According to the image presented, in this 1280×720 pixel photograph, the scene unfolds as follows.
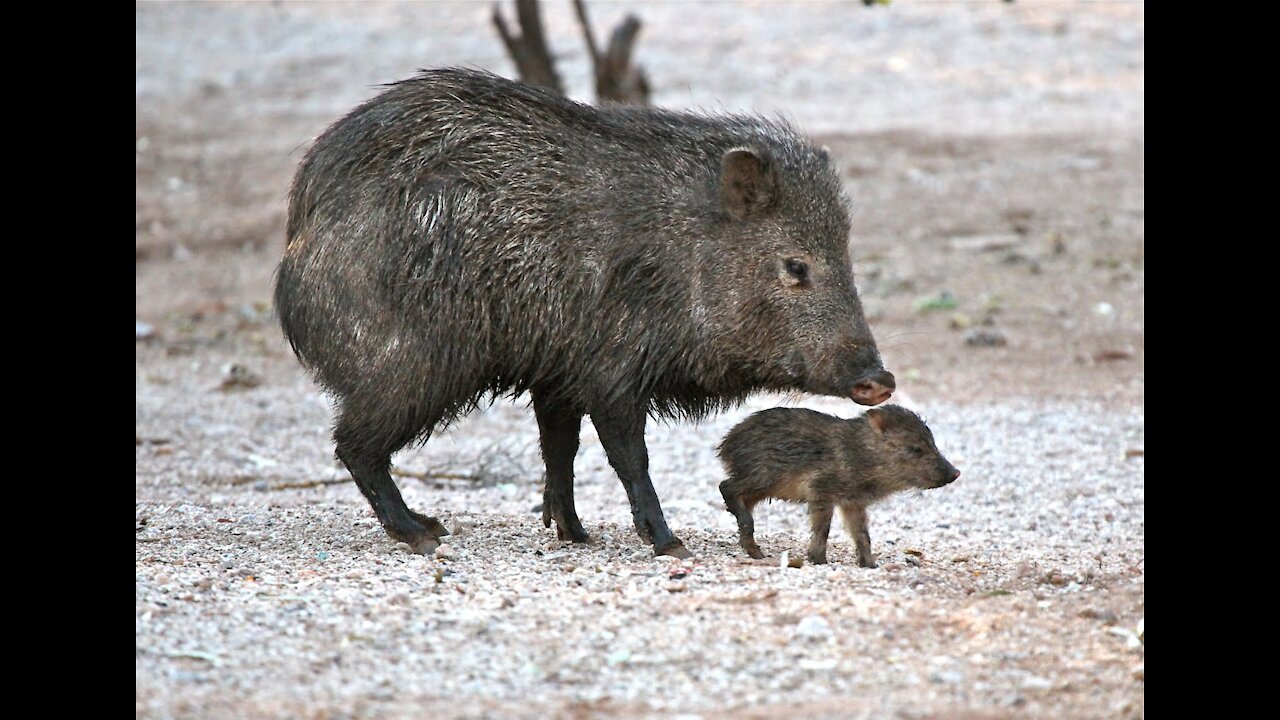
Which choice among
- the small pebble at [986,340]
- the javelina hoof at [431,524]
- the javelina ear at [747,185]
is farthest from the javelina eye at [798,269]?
the small pebble at [986,340]

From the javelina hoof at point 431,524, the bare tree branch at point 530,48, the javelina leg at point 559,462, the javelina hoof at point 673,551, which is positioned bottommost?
the javelina hoof at point 673,551

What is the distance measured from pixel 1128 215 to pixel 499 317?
28.5 feet

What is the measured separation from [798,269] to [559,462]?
1236 millimetres

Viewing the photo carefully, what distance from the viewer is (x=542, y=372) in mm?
5723

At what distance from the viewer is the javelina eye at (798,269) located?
18.6 ft

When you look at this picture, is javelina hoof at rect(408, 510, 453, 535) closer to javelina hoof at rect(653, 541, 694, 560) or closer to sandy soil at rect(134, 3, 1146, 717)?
sandy soil at rect(134, 3, 1146, 717)

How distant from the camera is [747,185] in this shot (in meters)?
5.68

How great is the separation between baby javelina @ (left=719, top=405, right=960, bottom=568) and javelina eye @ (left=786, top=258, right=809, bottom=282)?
51cm

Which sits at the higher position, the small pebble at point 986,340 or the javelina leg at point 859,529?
the small pebble at point 986,340

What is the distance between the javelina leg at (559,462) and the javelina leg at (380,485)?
1.53 ft

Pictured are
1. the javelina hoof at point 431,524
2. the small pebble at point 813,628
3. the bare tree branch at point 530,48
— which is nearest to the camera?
the small pebble at point 813,628

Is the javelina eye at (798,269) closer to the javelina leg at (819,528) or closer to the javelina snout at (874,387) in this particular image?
the javelina snout at (874,387)
